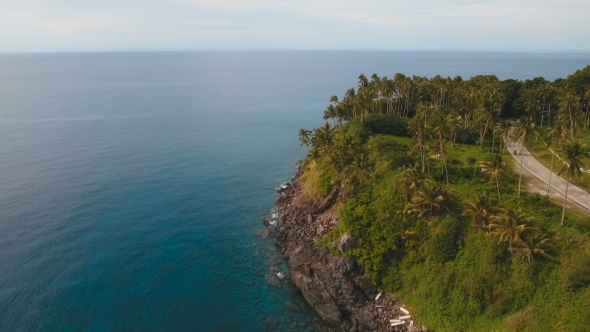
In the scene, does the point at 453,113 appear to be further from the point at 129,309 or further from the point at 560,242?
the point at 129,309

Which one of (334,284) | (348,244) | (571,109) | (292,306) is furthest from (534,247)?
(571,109)

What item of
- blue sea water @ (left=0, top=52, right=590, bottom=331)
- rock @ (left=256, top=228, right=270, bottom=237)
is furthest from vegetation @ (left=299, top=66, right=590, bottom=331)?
blue sea water @ (left=0, top=52, right=590, bottom=331)

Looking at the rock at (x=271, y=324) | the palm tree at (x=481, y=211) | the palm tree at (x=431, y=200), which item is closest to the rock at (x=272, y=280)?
the rock at (x=271, y=324)

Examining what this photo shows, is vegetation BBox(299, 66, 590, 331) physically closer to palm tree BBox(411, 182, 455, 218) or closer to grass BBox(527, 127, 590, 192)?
palm tree BBox(411, 182, 455, 218)

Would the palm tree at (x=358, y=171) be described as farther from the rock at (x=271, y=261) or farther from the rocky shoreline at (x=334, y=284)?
the rock at (x=271, y=261)

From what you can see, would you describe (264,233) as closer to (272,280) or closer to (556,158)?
(272,280)
